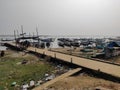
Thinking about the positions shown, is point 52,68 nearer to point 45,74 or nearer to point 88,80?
point 45,74

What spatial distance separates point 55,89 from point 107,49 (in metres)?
17.3

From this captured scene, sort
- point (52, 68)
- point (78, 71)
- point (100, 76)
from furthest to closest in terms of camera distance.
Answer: point (52, 68), point (78, 71), point (100, 76)

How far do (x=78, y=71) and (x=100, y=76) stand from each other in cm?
239

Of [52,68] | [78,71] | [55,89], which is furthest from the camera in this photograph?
[52,68]

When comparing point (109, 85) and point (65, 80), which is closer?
point (109, 85)

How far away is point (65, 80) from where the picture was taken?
15344 mm

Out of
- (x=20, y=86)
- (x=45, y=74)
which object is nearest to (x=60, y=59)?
(x=45, y=74)

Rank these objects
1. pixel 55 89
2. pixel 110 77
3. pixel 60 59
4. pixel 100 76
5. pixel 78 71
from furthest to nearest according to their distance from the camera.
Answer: pixel 60 59, pixel 78 71, pixel 100 76, pixel 110 77, pixel 55 89

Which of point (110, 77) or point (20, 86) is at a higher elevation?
point (110, 77)

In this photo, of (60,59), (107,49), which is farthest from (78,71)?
(107,49)

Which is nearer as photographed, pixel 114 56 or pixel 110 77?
pixel 110 77

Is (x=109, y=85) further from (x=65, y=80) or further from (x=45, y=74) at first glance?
(x=45, y=74)

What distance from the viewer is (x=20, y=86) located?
54.6ft

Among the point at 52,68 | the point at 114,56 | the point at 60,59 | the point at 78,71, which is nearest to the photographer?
the point at 78,71
